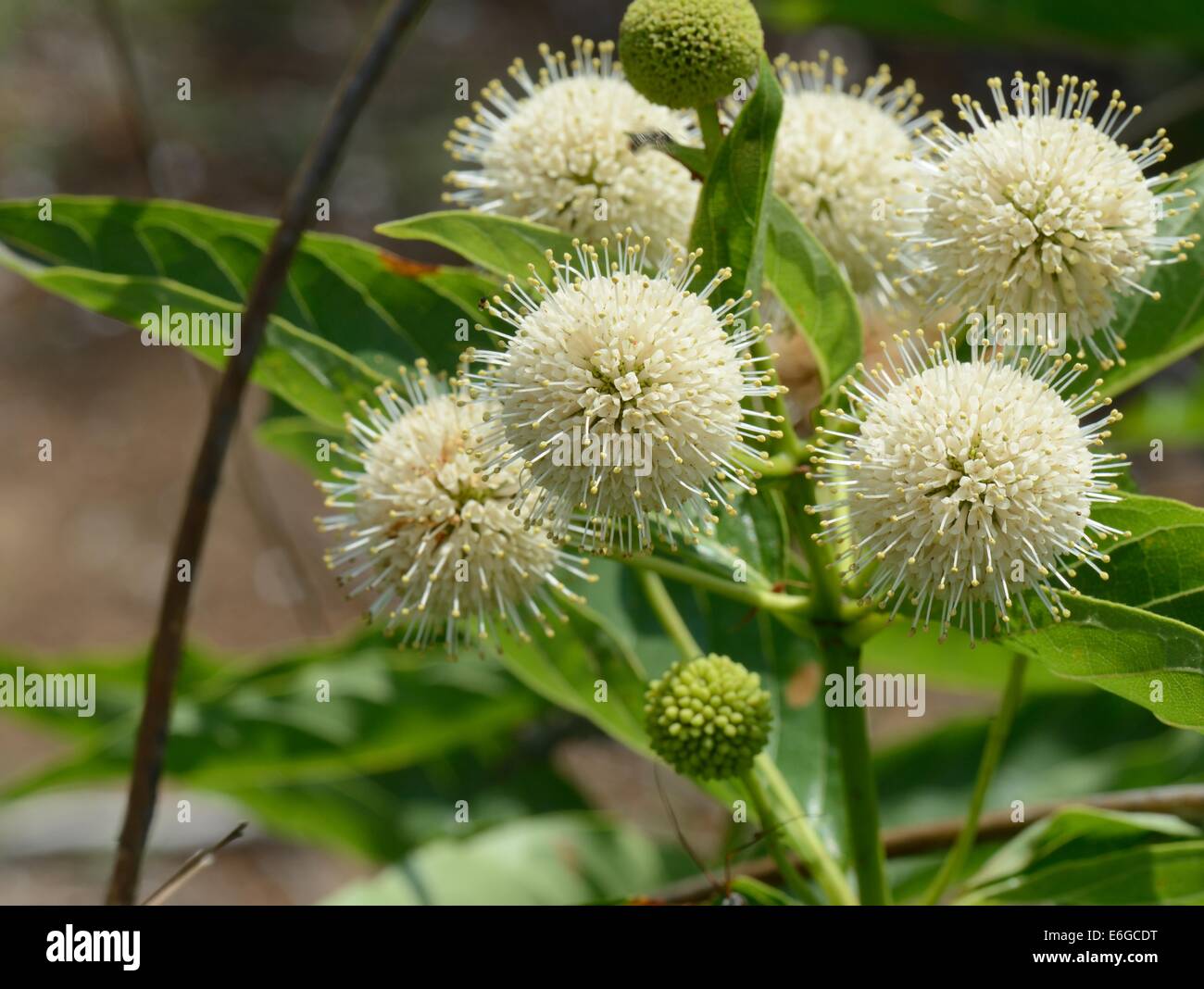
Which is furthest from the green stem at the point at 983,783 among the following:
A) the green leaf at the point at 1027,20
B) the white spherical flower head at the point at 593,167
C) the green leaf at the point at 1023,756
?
the green leaf at the point at 1027,20

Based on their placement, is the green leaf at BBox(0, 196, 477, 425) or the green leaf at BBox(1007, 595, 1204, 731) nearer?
the green leaf at BBox(1007, 595, 1204, 731)

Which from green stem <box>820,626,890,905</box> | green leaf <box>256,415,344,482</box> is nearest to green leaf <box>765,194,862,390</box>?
green stem <box>820,626,890,905</box>

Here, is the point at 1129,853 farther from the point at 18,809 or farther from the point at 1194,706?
the point at 18,809

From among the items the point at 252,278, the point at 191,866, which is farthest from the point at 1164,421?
the point at 191,866

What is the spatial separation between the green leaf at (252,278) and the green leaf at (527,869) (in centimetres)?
112

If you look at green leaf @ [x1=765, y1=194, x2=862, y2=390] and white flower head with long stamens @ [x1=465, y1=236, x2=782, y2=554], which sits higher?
green leaf @ [x1=765, y1=194, x2=862, y2=390]

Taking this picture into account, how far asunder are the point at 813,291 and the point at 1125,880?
103 centimetres

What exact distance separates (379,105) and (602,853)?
749cm

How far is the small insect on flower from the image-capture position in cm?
176

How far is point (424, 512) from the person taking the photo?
178cm

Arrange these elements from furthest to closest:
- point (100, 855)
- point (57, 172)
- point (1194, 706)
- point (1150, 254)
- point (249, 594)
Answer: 1. point (57, 172)
2. point (249, 594)
3. point (100, 855)
4. point (1150, 254)
5. point (1194, 706)

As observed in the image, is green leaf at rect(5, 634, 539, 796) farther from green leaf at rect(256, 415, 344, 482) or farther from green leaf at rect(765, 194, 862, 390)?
green leaf at rect(765, 194, 862, 390)

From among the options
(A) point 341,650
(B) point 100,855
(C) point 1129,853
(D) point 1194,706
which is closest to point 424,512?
(D) point 1194,706

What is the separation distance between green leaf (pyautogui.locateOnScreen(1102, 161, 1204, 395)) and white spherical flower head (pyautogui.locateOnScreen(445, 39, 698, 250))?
0.67 m
